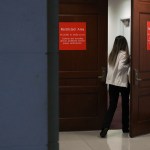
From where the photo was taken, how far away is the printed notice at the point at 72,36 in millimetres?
5375

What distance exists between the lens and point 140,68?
518 centimetres

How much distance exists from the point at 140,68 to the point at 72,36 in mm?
1152

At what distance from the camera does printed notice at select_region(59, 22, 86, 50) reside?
538 cm

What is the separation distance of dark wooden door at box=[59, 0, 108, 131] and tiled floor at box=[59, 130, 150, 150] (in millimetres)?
265

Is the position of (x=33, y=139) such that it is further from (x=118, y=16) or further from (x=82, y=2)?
(x=118, y=16)

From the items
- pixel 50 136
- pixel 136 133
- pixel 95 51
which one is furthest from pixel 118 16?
pixel 50 136

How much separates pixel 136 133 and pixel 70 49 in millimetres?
1626

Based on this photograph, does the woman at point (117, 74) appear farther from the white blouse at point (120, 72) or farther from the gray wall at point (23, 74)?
the gray wall at point (23, 74)

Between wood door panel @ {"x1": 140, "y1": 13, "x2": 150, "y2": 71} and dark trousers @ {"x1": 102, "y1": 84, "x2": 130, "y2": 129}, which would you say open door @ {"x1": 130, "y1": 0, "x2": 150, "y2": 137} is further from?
dark trousers @ {"x1": 102, "y1": 84, "x2": 130, "y2": 129}

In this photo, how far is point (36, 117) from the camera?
1486 mm

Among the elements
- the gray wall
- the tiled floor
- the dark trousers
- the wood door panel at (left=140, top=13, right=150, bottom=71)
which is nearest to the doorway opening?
the wood door panel at (left=140, top=13, right=150, bottom=71)

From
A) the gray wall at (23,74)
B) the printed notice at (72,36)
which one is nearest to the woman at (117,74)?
the printed notice at (72,36)

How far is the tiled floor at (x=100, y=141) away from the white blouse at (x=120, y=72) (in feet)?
2.64

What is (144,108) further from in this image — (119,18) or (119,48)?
(119,18)
